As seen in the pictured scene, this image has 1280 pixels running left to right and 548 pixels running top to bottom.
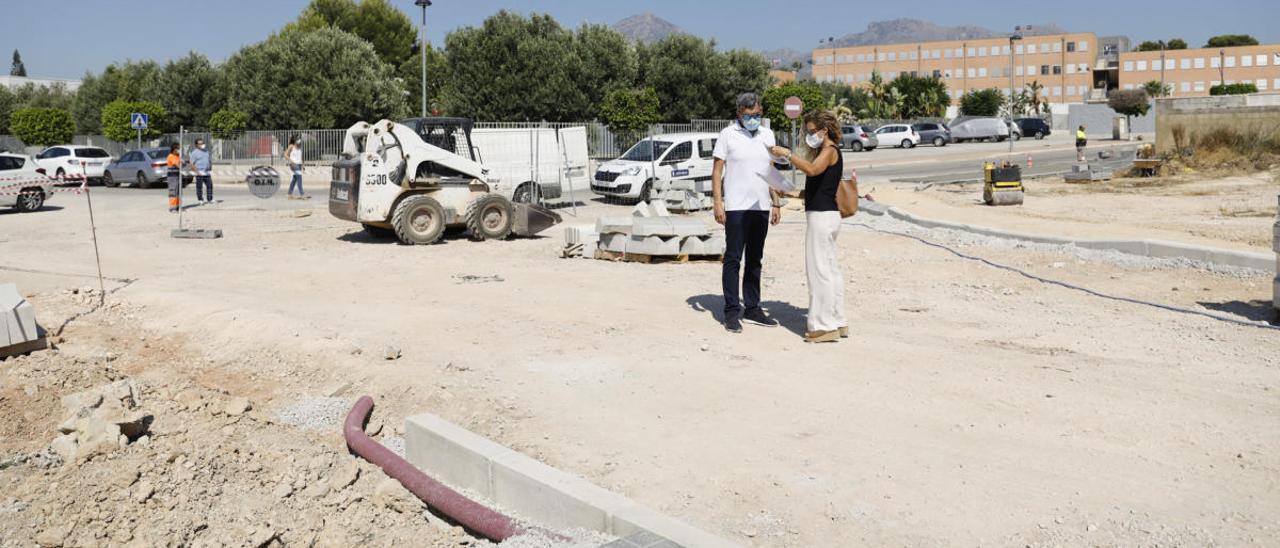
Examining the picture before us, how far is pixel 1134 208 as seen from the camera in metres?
21.9

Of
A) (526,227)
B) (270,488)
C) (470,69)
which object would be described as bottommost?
(270,488)

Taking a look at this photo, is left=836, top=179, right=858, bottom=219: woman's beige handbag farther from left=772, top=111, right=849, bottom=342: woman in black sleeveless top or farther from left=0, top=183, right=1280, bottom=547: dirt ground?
left=0, top=183, right=1280, bottom=547: dirt ground

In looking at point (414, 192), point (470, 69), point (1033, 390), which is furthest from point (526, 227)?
point (470, 69)

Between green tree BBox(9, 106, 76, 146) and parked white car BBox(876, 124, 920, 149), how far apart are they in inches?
1740

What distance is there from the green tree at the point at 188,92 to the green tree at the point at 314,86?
30.5 ft

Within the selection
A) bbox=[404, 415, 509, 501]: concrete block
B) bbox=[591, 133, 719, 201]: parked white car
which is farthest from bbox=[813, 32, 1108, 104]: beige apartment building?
bbox=[404, 415, 509, 501]: concrete block

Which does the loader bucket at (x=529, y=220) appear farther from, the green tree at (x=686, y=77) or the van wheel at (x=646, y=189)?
the green tree at (x=686, y=77)

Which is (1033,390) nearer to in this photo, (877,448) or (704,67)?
(877,448)

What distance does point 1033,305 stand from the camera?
10227mm

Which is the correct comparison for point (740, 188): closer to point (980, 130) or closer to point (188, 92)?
point (188, 92)

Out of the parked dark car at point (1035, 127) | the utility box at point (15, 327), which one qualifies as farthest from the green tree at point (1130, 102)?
the utility box at point (15, 327)

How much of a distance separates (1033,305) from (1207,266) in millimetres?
3333

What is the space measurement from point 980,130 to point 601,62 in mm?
30474

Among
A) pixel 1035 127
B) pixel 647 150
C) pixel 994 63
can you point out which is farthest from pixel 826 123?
pixel 994 63
